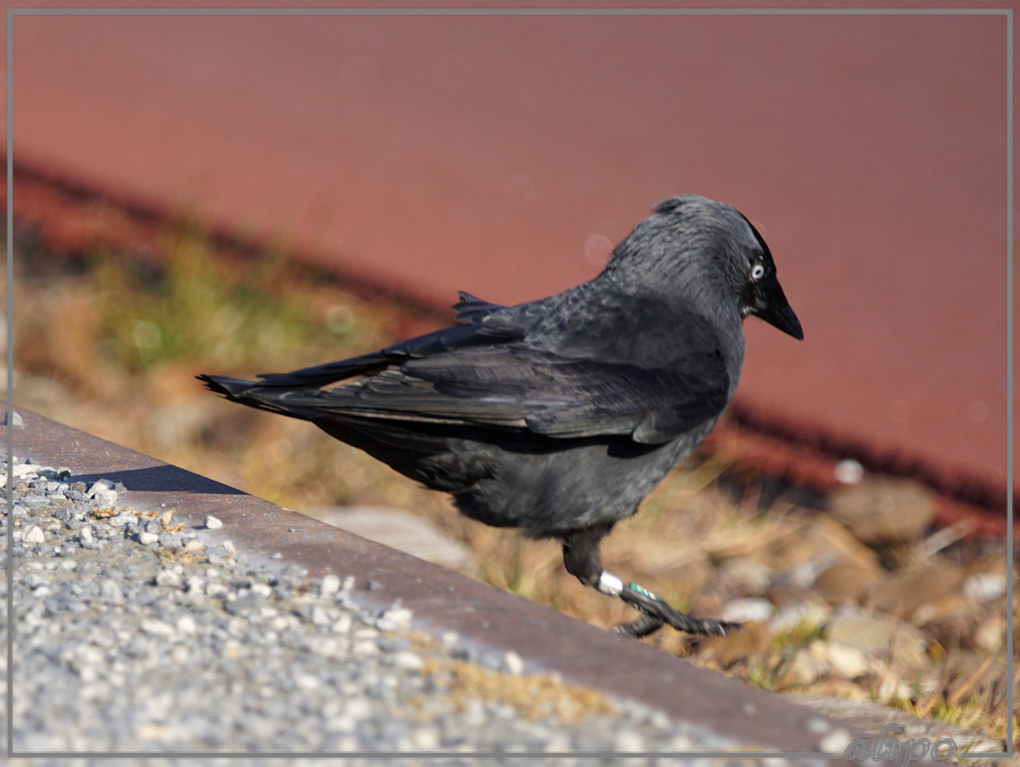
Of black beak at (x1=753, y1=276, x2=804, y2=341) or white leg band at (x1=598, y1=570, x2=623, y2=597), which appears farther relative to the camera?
black beak at (x1=753, y1=276, x2=804, y2=341)

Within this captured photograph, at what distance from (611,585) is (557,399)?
584 millimetres

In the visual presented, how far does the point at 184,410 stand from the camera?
15.1 ft

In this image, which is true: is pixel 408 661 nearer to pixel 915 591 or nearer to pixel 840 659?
pixel 840 659

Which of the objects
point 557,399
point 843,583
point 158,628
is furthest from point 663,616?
point 843,583

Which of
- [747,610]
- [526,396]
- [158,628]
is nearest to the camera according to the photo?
[158,628]

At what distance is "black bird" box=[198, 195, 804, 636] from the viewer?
2.49 metres

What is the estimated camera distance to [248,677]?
6.36 feet

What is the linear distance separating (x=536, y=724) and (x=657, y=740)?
0.64ft

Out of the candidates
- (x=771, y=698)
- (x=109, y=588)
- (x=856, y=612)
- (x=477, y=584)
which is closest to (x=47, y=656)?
(x=109, y=588)

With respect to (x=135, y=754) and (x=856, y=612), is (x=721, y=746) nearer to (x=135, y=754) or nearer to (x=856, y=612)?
(x=135, y=754)

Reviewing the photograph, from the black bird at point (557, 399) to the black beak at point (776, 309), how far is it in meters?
0.22

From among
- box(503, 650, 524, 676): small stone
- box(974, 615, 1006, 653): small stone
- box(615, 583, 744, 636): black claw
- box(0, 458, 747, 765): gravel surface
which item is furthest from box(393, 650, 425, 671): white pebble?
box(974, 615, 1006, 653): small stone

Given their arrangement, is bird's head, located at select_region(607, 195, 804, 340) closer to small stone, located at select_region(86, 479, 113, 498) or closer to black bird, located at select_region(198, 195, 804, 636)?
black bird, located at select_region(198, 195, 804, 636)

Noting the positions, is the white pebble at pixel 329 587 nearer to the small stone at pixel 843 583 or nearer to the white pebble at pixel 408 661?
the white pebble at pixel 408 661
